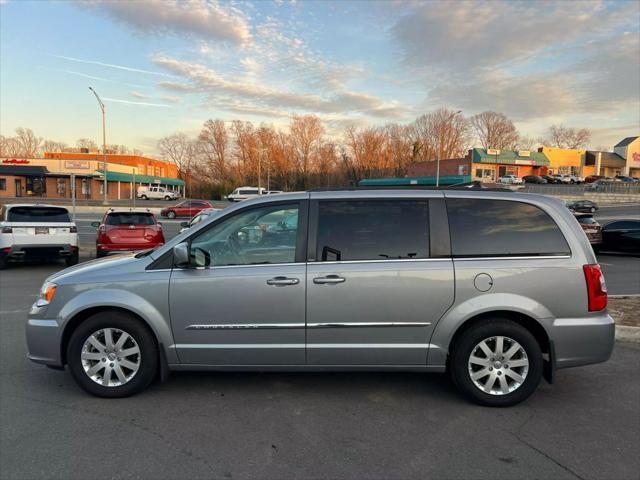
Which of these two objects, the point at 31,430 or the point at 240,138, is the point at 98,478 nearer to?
the point at 31,430

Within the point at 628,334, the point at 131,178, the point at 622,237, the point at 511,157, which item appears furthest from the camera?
the point at 511,157

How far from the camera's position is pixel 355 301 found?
366 centimetres

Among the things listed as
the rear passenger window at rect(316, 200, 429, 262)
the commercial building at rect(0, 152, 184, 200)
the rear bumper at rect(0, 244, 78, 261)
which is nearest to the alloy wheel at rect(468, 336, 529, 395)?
the rear passenger window at rect(316, 200, 429, 262)

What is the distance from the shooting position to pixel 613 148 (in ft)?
286

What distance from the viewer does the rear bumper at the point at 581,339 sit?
3.67 meters

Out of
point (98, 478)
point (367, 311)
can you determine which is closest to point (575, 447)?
point (367, 311)

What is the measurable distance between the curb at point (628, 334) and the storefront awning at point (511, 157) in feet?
224

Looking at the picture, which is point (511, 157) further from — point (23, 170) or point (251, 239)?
point (251, 239)

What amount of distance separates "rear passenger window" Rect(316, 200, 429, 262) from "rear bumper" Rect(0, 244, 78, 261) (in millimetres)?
9088

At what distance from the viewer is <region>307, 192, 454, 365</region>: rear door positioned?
3656 millimetres

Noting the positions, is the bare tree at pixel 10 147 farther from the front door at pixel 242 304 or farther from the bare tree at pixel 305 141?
the front door at pixel 242 304

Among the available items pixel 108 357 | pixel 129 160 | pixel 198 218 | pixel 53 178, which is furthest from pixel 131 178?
pixel 108 357

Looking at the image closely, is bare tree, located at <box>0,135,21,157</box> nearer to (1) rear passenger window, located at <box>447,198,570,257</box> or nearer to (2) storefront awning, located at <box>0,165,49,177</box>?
(2) storefront awning, located at <box>0,165,49,177</box>

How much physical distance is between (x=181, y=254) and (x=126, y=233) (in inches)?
328
